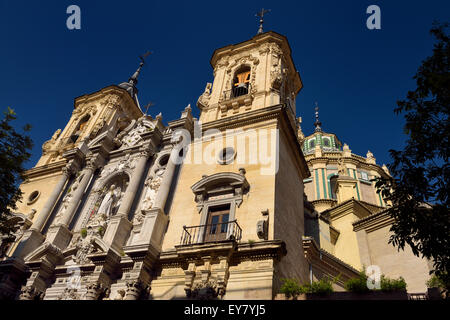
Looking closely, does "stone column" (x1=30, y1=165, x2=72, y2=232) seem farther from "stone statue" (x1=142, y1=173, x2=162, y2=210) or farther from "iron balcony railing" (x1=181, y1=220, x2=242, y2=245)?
"iron balcony railing" (x1=181, y1=220, x2=242, y2=245)

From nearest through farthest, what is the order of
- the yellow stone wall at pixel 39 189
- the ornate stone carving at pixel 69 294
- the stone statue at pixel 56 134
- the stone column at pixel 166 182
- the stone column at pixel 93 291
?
the stone column at pixel 93 291 < the ornate stone carving at pixel 69 294 < the stone column at pixel 166 182 < the yellow stone wall at pixel 39 189 < the stone statue at pixel 56 134

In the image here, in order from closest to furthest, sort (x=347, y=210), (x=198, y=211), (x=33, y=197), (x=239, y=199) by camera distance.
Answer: (x=239, y=199) → (x=198, y=211) → (x=33, y=197) → (x=347, y=210)

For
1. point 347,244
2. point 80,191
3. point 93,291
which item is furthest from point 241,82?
point 93,291

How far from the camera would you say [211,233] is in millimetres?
14422

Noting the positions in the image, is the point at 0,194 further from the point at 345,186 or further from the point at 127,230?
the point at 345,186

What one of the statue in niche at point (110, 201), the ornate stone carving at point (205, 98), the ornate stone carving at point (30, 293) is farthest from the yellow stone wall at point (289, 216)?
the ornate stone carving at point (30, 293)

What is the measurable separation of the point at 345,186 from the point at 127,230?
23.3 meters

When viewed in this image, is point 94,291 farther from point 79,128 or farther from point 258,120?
point 79,128

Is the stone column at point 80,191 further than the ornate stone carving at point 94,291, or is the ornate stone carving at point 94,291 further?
the stone column at point 80,191

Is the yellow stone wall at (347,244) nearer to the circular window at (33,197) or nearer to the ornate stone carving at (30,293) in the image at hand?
the ornate stone carving at (30,293)

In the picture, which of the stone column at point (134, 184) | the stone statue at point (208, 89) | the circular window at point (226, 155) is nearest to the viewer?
the circular window at point (226, 155)

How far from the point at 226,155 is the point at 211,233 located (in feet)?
14.8

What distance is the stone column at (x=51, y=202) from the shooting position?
65.0 feet

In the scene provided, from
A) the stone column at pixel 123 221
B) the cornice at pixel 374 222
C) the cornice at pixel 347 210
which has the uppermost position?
the cornice at pixel 347 210
